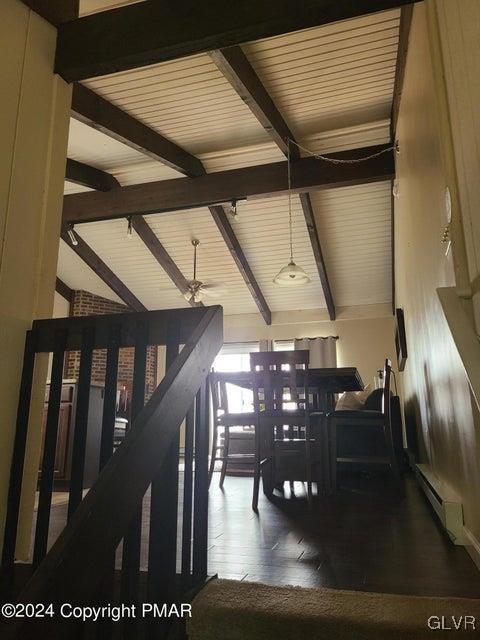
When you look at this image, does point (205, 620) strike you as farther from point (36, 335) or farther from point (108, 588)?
point (36, 335)

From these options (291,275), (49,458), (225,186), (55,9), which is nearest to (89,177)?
(225,186)

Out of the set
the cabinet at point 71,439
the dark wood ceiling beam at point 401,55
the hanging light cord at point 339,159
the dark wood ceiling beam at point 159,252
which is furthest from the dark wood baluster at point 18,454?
the dark wood ceiling beam at point 159,252

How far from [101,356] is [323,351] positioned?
13.0ft

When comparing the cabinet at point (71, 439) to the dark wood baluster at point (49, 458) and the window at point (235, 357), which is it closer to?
the dark wood baluster at point (49, 458)

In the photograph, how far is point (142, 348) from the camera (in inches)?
54.3

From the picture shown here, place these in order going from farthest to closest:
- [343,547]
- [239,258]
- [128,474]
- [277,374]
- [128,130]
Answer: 1. [239,258]
2. [128,130]
3. [277,374]
4. [343,547]
5. [128,474]

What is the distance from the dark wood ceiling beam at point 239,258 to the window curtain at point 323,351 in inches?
41.2

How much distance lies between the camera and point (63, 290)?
8.23 m

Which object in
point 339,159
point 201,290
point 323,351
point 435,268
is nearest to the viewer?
point 435,268

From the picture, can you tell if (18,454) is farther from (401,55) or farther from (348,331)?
(348,331)

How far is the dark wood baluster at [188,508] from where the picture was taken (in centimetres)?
127

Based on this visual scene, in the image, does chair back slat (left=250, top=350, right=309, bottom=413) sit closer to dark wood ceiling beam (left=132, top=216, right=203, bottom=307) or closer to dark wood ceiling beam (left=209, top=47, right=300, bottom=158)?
dark wood ceiling beam (left=209, top=47, right=300, bottom=158)

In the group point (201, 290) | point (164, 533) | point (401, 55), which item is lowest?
point (164, 533)

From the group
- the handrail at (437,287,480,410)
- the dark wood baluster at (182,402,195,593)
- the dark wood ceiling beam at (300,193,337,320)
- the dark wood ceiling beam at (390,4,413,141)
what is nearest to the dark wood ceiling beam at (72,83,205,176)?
the dark wood ceiling beam at (300,193,337,320)
